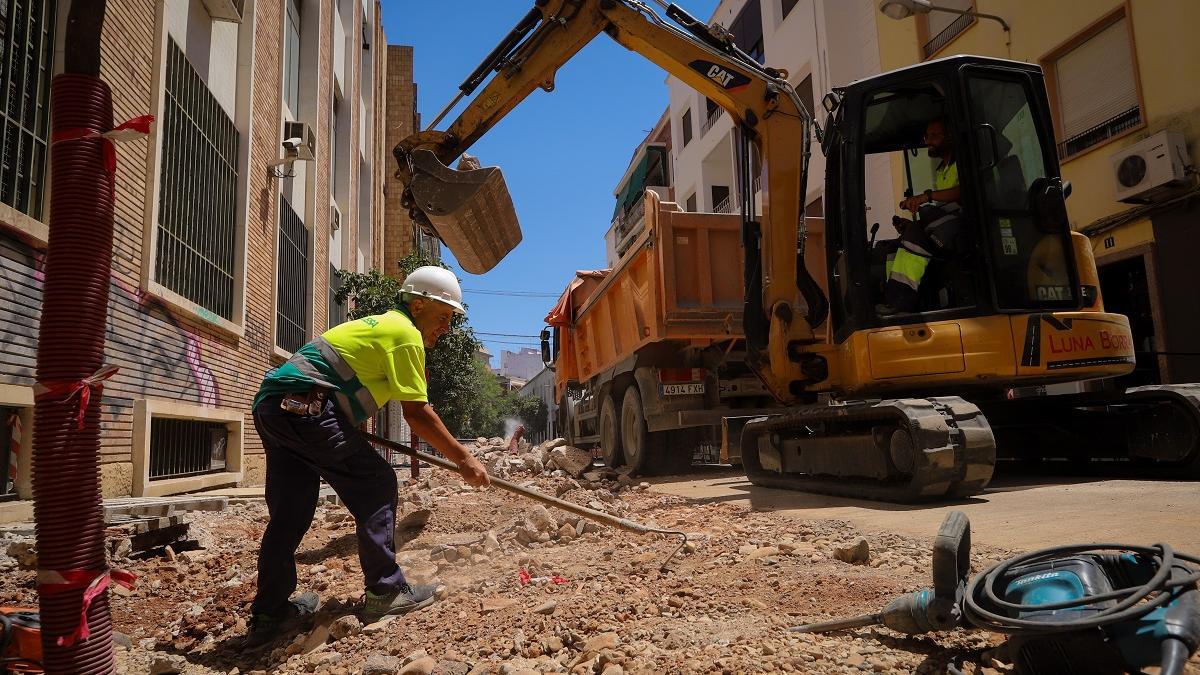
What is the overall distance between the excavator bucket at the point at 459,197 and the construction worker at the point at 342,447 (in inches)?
141

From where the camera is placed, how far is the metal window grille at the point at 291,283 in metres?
12.1

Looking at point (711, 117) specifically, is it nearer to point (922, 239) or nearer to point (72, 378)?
point (922, 239)

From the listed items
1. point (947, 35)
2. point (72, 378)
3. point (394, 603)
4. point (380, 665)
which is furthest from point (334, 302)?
point (72, 378)

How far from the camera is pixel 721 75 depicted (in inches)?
260

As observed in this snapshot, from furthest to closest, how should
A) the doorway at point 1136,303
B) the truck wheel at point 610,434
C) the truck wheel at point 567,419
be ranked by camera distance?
1. the truck wheel at point 567,419
2. the truck wheel at point 610,434
3. the doorway at point 1136,303

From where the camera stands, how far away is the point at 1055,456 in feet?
20.1

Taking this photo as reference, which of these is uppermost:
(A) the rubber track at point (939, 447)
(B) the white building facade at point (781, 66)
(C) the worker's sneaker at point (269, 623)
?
(B) the white building facade at point (781, 66)

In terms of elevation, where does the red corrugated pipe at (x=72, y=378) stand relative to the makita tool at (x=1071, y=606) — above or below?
above

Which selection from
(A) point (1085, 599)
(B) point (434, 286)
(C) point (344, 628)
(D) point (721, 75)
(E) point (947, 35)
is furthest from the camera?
(E) point (947, 35)

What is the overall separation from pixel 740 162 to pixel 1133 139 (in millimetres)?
5851

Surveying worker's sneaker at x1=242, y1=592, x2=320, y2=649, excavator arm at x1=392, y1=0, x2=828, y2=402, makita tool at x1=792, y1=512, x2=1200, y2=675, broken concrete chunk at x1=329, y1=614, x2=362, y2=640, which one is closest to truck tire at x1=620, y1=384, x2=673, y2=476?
excavator arm at x1=392, y1=0, x2=828, y2=402

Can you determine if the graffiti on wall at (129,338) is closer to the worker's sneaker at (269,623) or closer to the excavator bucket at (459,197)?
the worker's sneaker at (269,623)

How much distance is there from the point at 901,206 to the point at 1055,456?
263cm

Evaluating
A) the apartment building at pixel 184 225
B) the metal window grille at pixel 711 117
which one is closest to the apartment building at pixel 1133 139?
the apartment building at pixel 184 225
